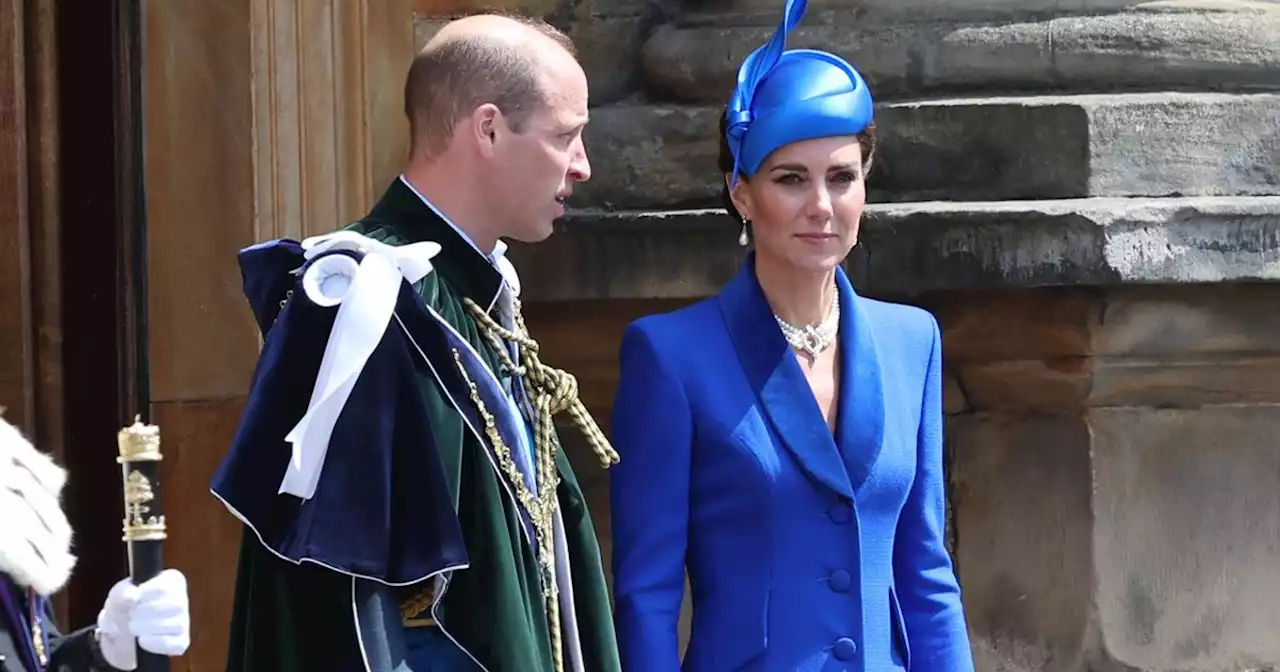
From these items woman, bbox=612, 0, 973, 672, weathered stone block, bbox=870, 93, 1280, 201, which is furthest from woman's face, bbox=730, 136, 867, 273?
weathered stone block, bbox=870, 93, 1280, 201

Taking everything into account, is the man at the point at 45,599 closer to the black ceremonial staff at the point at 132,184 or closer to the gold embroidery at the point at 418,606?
the gold embroidery at the point at 418,606

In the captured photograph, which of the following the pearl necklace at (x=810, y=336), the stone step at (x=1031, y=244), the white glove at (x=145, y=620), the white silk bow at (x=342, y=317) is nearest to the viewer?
the white silk bow at (x=342, y=317)

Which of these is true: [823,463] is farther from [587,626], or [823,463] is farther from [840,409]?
[587,626]

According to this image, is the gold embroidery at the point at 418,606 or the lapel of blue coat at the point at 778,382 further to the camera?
the lapel of blue coat at the point at 778,382

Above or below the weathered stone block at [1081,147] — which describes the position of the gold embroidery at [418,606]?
below

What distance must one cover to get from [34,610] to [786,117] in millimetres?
1184

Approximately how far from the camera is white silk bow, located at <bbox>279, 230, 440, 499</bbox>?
2.28 m

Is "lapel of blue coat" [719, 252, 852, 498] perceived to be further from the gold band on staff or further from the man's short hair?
the gold band on staff

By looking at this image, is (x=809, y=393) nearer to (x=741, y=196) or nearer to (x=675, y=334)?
(x=675, y=334)

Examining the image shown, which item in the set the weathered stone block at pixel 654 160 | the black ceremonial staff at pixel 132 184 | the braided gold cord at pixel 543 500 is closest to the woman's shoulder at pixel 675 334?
the braided gold cord at pixel 543 500

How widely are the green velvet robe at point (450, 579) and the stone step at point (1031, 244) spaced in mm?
1063

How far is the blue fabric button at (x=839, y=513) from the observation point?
9.18ft

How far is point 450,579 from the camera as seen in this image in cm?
236

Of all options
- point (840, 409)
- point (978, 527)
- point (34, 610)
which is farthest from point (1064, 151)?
point (34, 610)
